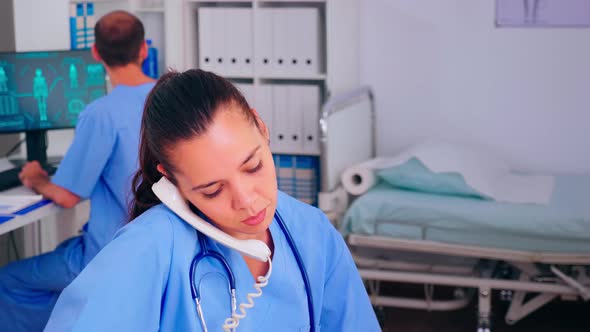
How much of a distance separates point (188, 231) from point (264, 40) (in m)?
2.39

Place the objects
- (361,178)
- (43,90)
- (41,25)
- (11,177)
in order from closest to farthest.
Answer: (11,177), (43,90), (361,178), (41,25)

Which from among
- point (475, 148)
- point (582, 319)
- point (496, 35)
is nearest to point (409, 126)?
point (475, 148)

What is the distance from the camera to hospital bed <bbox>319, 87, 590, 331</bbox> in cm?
278

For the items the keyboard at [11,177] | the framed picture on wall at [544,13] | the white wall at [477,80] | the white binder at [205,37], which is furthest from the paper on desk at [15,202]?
the framed picture on wall at [544,13]

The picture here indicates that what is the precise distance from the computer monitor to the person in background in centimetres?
33

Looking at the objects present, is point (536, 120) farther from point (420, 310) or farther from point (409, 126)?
point (420, 310)

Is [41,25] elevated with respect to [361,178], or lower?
elevated

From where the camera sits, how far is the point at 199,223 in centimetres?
115

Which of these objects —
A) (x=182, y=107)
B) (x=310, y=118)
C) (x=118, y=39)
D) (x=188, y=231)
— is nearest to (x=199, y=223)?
(x=188, y=231)

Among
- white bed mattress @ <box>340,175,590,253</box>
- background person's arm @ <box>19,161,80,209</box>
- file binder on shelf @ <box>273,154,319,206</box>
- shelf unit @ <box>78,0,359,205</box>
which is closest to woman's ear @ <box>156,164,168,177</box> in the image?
background person's arm @ <box>19,161,80,209</box>

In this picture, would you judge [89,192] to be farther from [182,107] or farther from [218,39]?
[182,107]

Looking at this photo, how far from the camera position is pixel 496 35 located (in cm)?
353

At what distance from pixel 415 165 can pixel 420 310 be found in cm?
60

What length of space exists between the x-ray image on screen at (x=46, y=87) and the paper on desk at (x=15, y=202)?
510 millimetres
